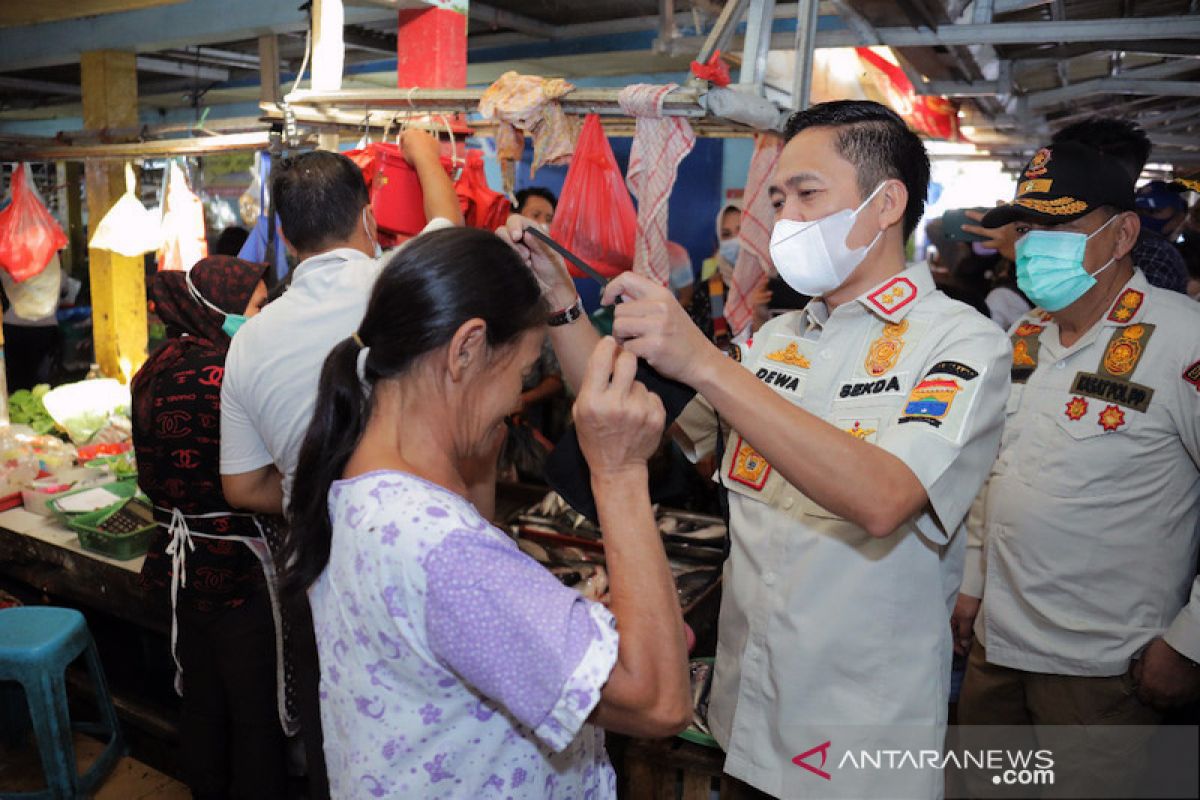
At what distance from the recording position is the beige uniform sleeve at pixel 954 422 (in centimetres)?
140

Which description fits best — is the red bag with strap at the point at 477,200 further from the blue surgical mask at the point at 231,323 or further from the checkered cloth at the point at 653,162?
the blue surgical mask at the point at 231,323

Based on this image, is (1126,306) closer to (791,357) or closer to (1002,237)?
(1002,237)

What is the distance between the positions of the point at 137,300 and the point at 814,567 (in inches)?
225

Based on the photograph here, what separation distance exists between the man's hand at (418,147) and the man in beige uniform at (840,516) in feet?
3.75

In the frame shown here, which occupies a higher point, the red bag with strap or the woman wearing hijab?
the red bag with strap

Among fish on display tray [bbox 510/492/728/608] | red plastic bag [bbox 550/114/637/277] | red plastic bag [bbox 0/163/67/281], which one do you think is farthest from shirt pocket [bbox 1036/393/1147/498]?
red plastic bag [bbox 0/163/67/281]

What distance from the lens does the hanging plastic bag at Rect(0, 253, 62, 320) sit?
17.1ft

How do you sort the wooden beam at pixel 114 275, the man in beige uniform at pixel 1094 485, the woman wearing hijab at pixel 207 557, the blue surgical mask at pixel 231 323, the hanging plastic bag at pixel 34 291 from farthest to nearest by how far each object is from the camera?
the wooden beam at pixel 114 275, the hanging plastic bag at pixel 34 291, the blue surgical mask at pixel 231 323, the woman wearing hijab at pixel 207 557, the man in beige uniform at pixel 1094 485

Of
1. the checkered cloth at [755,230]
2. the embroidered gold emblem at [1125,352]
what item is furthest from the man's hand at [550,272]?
the embroidered gold emblem at [1125,352]

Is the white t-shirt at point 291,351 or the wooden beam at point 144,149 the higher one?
the wooden beam at point 144,149

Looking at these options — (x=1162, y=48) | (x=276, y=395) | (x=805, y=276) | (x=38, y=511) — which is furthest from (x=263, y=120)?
(x=1162, y=48)

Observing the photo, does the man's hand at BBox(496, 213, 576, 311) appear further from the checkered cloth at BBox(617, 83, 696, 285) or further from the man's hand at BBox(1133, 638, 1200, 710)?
the man's hand at BBox(1133, 638, 1200, 710)

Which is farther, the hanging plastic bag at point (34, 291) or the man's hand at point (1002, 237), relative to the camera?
the hanging plastic bag at point (34, 291)

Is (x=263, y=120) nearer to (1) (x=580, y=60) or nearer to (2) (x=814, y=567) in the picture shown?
(2) (x=814, y=567)
